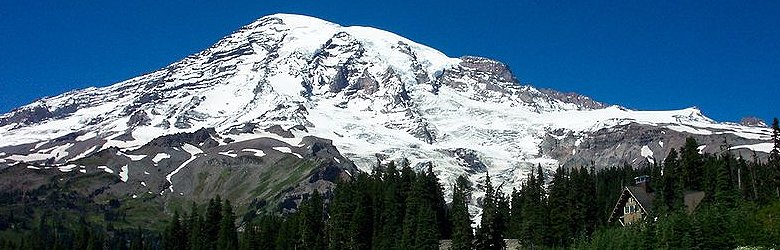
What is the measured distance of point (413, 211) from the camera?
150m

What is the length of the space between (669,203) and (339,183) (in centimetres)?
6734

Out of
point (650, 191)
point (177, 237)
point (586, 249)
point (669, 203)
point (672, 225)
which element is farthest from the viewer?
point (177, 237)

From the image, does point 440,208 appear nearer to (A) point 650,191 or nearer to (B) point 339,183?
(B) point 339,183

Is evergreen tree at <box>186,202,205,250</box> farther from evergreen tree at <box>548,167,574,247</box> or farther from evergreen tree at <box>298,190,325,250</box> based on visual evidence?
evergreen tree at <box>548,167,574,247</box>

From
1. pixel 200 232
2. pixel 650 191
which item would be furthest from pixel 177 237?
pixel 650 191

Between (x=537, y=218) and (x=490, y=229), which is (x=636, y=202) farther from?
(x=490, y=229)

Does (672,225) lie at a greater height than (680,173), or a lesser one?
lesser

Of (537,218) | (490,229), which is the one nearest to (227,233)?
(490,229)

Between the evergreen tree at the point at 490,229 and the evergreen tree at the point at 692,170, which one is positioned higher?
the evergreen tree at the point at 692,170

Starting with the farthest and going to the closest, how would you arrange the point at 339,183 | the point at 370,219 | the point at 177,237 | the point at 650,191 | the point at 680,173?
the point at 177,237 → the point at 339,183 → the point at 370,219 → the point at 680,173 → the point at 650,191

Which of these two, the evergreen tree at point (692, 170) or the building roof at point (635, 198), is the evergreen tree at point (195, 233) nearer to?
the building roof at point (635, 198)

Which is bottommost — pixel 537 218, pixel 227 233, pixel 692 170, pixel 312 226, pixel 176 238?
pixel 176 238

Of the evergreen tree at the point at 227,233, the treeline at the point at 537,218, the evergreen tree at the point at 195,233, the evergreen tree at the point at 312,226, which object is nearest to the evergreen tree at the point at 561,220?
the treeline at the point at 537,218

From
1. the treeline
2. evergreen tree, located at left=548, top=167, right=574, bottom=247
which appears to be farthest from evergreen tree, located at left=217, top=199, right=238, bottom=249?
evergreen tree, located at left=548, top=167, right=574, bottom=247
